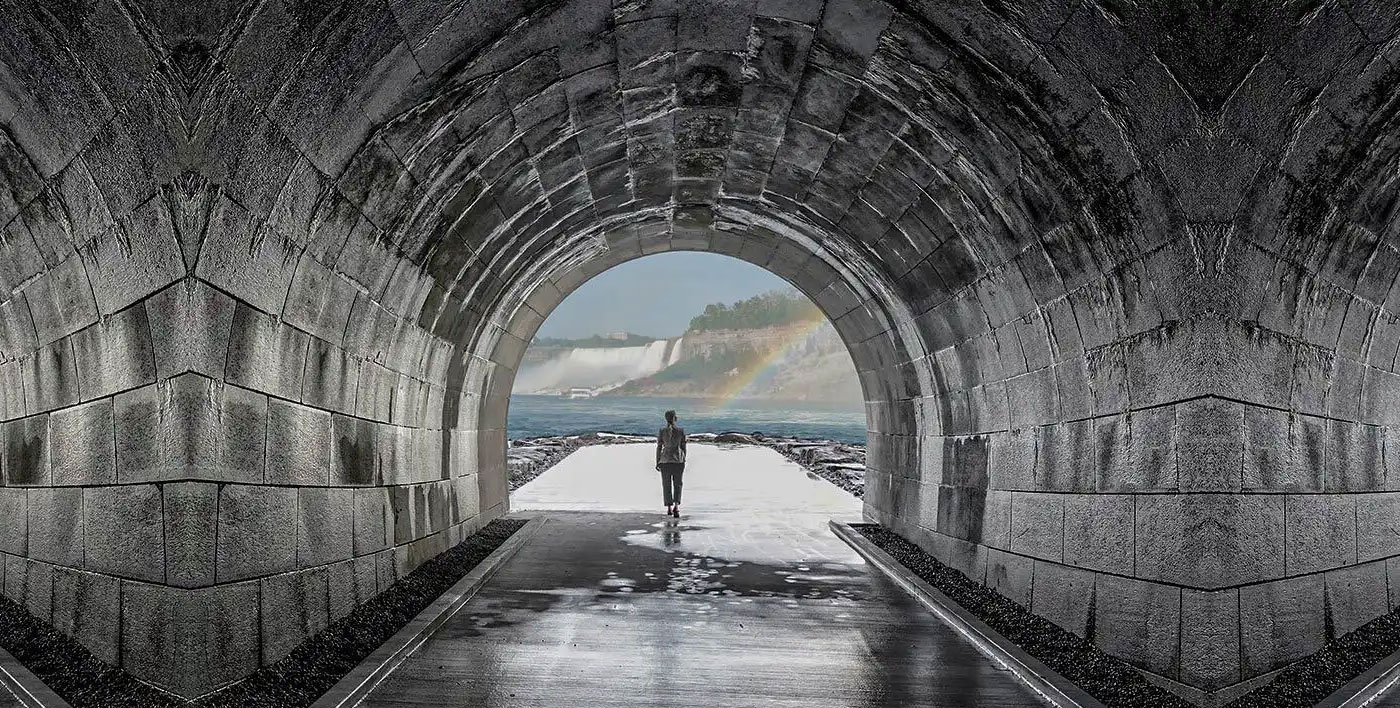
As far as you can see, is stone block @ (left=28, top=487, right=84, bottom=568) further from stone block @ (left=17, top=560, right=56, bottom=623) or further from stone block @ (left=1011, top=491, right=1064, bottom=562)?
stone block @ (left=1011, top=491, right=1064, bottom=562)

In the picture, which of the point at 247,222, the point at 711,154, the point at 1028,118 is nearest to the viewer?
the point at 247,222

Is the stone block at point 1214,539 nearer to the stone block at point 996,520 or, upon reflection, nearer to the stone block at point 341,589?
the stone block at point 996,520

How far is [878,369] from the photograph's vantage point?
14.6 meters

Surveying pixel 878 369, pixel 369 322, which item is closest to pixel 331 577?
pixel 369 322

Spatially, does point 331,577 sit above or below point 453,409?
below

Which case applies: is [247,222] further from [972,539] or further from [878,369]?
[878,369]

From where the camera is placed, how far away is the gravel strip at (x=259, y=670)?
19.1 ft

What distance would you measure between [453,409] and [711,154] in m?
4.59

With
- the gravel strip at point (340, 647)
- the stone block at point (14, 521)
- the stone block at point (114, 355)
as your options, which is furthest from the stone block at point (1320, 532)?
the stone block at point (14, 521)

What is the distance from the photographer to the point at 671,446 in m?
15.8

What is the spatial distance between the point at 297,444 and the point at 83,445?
1.21 metres

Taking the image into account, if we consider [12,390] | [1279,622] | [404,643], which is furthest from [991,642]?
[12,390]

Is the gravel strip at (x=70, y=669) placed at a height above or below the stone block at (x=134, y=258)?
below

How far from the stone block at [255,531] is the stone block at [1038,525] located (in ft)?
17.3
